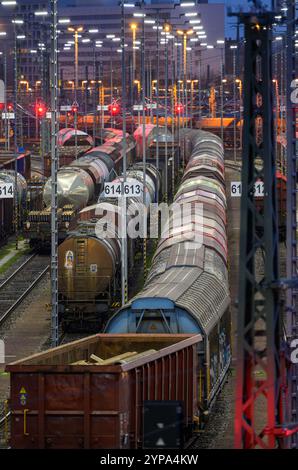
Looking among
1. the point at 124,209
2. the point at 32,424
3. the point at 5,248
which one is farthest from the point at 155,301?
the point at 5,248

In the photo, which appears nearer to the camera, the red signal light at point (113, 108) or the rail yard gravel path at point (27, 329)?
the rail yard gravel path at point (27, 329)

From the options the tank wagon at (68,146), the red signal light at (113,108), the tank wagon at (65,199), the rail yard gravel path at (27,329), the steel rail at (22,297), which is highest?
the red signal light at (113,108)

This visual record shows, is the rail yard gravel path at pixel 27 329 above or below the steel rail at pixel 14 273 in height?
below

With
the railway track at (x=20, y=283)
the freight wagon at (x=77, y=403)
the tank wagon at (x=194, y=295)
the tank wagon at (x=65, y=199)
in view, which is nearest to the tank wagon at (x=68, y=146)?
the tank wagon at (x=65, y=199)

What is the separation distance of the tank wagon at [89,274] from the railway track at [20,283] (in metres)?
3.54

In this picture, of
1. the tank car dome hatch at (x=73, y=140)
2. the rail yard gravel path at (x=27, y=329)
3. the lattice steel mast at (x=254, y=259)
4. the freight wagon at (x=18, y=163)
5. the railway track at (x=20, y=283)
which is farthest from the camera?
the tank car dome hatch at (x=73, y=140)

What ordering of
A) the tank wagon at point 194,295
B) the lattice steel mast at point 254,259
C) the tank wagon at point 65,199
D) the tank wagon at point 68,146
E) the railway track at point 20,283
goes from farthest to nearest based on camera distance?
the tank wagon at point 68,146 < the tank wagon at point 65,199 < the railway track at point 20,283 < the tank wagon at point 194,295 < the lattice steel mast at point 254,259

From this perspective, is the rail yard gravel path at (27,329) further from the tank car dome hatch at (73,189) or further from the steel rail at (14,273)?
the tank car dome hatch at (73,189)

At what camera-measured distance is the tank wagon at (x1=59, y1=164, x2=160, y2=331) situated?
135 ft

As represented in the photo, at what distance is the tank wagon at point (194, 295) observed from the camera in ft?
94.4

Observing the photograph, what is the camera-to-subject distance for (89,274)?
4134 centimetres

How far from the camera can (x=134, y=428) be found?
24.5 m
